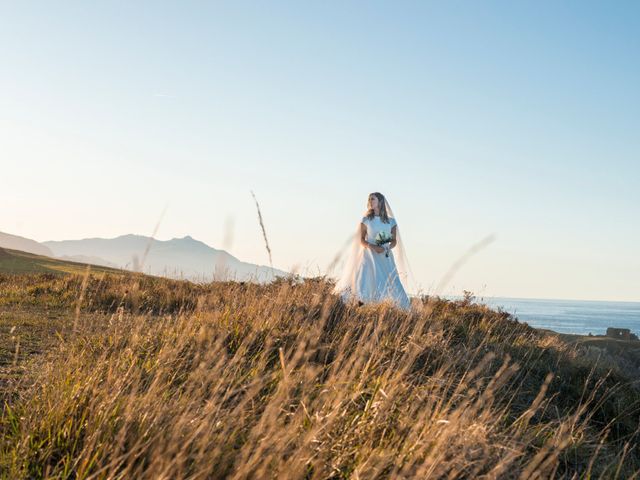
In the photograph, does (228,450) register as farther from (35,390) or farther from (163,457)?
(35,390)

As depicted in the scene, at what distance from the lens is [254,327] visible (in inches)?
232

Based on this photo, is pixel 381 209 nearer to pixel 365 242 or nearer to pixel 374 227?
pixel 374 227

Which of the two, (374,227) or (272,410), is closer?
(272,410)

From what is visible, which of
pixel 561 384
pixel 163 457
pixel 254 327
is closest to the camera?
pixel 163 457

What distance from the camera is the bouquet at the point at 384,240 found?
12016 mm

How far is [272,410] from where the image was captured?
3.17 metres

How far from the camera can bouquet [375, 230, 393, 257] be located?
39.4 feet

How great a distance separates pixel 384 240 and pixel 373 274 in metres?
0.77

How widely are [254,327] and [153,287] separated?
8.30 meters

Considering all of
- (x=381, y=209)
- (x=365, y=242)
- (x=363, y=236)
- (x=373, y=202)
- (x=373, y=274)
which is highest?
(x=373, y=202)

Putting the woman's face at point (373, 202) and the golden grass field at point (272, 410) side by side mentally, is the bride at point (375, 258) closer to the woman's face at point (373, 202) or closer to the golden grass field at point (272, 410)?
the woman's face at point (373, 202)

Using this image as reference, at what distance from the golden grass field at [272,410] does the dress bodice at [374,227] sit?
3977 millimetres

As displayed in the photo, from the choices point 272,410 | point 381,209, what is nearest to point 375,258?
point 381,209

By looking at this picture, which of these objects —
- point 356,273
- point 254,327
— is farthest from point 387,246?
point 254,327
